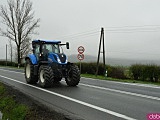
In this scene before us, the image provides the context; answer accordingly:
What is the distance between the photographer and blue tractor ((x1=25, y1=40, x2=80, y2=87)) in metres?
12.0

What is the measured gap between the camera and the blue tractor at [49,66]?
12.0m

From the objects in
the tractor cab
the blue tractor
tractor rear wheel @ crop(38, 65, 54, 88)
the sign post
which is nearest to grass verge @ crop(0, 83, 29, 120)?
tractor rear wheel @ crop(38, 65, 54, 88)

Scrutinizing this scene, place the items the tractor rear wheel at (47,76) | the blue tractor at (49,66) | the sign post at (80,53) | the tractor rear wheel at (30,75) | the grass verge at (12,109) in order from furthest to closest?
the sign post at (80,53) < the tractor rear wheel at (30,75) < the blue tractor at (49,66) < the tractor rear wheel at (47,76) < the grass verge at (12,109)

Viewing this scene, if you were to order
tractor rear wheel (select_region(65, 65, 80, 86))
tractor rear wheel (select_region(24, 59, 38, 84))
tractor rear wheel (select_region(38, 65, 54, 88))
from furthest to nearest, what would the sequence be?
tractor rear wheel (select_region(24, 59, 38, 84)), tractor rear wheel (select_region(65, 65, 80, 86)), tractor rear wheel (select_region(38, 65, 54, 88))

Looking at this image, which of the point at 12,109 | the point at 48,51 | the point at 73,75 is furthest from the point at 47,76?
the point at 12,109

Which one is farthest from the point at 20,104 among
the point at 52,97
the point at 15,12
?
the point at 15,12

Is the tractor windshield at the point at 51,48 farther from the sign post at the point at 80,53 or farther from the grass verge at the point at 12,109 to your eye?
the sign post at the point at 80,53

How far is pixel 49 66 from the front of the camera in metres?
12.3

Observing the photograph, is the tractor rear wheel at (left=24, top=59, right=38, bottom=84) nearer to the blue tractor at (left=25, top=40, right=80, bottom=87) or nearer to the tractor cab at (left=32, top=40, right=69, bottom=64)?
the blue tractor at (left=25, top=40, right=80, bottom=87)

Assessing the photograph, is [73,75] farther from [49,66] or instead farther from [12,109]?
[12,109]

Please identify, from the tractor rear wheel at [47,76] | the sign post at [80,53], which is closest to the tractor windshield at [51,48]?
the tractor rear wheel at [47,76]

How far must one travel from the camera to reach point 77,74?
12461mm

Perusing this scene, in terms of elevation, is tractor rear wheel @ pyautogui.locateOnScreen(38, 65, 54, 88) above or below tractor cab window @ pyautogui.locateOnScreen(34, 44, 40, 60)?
below

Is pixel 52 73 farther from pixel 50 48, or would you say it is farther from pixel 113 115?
pixel 113 115
